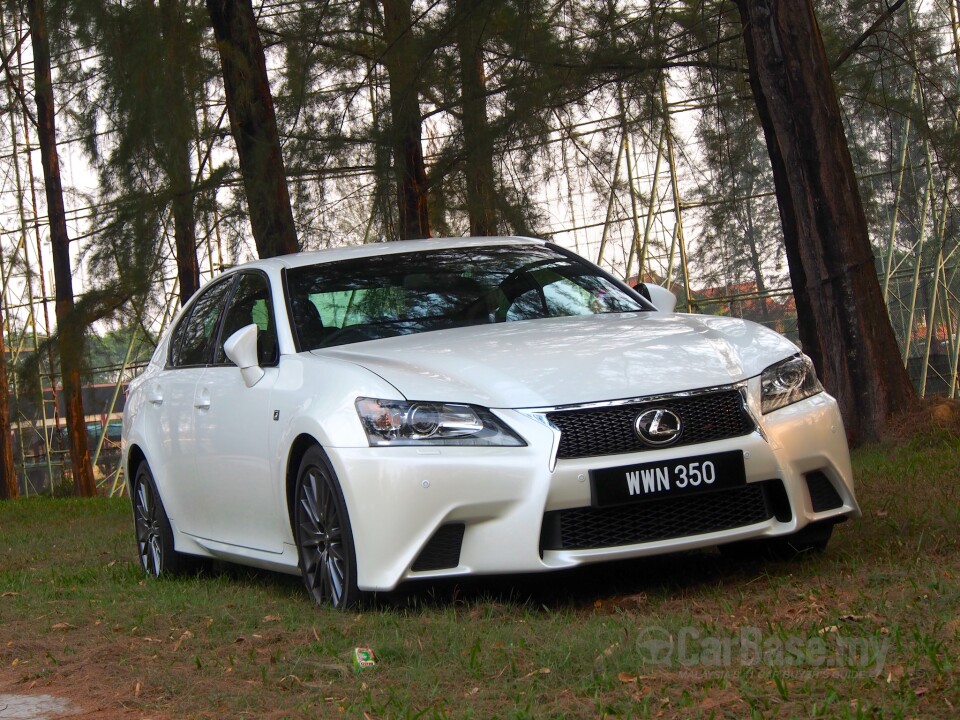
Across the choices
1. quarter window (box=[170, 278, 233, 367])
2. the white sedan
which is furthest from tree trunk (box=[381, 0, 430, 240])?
the white sedan

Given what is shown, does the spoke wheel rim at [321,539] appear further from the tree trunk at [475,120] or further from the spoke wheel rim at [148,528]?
the tree trunk at [475,120]

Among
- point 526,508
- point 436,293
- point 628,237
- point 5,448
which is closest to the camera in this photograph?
point 526,508

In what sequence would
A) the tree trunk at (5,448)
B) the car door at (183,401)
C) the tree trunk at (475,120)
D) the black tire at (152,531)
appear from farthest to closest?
the tree trunk at (5,448) → the tree trunk at (475,120) → the black tire at (152,531) → the car door at (183,401)

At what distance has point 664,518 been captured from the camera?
16.3ft

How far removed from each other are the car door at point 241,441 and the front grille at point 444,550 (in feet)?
3.02

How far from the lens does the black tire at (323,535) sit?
201 inches

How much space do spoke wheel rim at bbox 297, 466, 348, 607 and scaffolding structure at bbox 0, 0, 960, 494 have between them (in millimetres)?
6973

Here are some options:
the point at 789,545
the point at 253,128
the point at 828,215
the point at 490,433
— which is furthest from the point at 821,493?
the point at 253,128

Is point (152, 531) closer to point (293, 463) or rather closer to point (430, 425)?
point (293, 463)

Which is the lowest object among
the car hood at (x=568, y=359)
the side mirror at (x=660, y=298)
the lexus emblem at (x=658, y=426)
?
the lexus emblem at (x=658, y=426)

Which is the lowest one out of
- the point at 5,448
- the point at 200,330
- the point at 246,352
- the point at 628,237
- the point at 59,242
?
the point at 5,448

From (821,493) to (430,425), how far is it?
1533 millimetres

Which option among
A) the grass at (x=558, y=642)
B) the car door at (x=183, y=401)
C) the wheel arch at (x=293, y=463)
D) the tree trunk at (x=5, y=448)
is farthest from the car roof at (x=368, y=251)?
the tree trunk at (x=5, y=448)

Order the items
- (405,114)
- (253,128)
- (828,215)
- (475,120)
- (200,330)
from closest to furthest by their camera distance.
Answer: (200,330) → (828,215) → (405,114) → (475,120) → (253,128)
